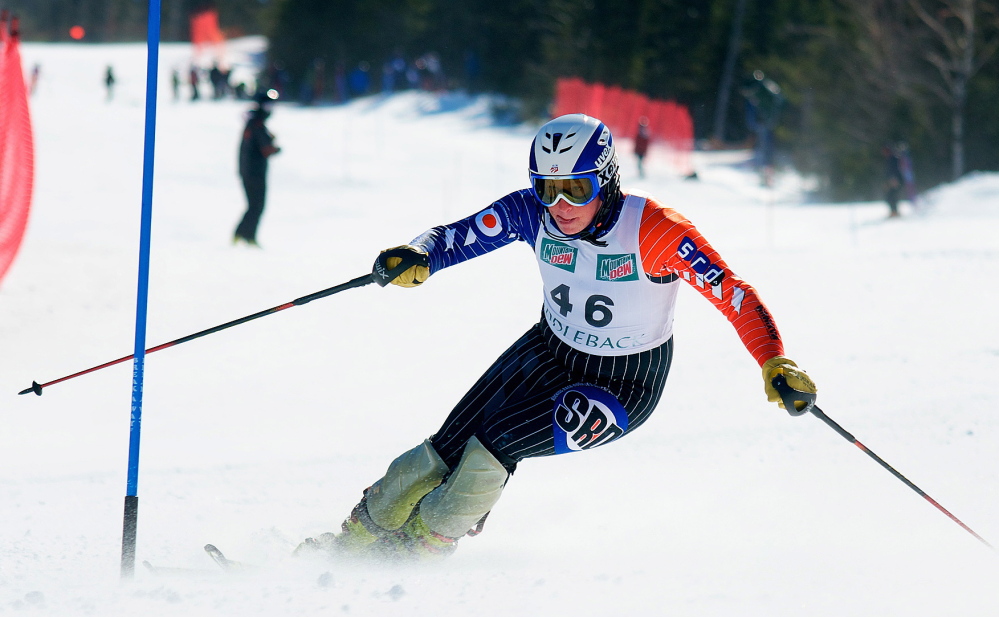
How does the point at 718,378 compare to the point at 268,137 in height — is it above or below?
below

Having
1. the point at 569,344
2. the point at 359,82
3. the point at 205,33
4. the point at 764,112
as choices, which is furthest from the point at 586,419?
the point at 205,33

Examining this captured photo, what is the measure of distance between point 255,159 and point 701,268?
321 inches

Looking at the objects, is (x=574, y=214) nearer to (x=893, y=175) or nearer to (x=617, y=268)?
(x=617, y=268)

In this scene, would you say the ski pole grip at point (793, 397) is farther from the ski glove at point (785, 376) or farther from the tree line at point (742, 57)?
the tree line at point (742, 57)

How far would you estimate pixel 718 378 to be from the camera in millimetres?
6344

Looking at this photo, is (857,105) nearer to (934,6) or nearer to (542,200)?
(934,6)

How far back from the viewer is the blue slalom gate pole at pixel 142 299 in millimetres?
3123

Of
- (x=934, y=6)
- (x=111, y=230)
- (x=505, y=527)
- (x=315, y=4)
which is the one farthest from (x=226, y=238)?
(x=315, y=4)

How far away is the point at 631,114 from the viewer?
28766 mm

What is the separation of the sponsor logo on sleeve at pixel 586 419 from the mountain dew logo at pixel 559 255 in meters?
0.48

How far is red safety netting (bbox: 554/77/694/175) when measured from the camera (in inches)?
1078

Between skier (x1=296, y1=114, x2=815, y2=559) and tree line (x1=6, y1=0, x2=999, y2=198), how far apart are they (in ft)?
41.6

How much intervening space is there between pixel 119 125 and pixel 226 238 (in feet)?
40.4

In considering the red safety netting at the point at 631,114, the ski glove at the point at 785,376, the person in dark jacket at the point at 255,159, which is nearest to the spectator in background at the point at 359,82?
the red safety netting at the point at 631,114
